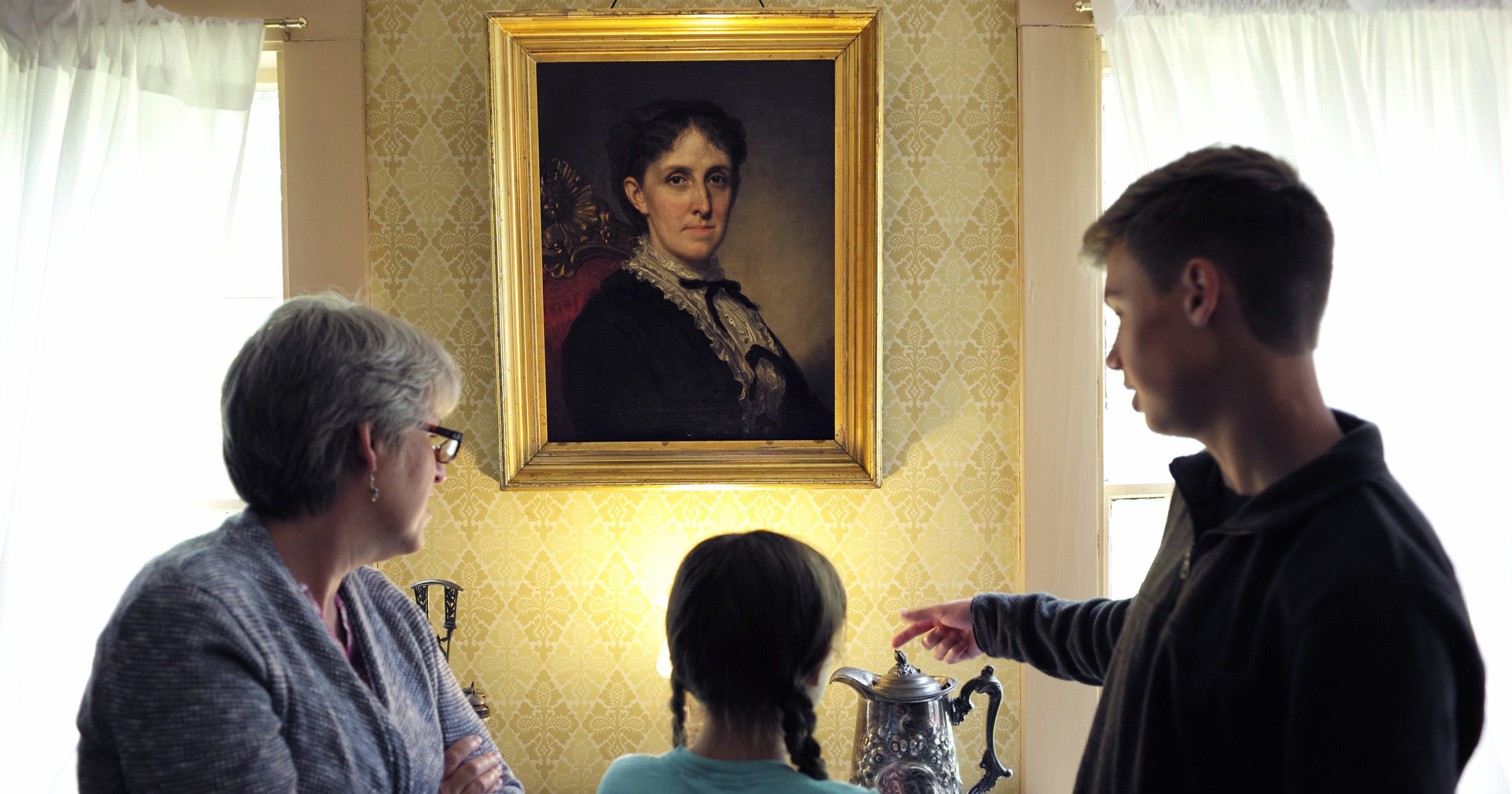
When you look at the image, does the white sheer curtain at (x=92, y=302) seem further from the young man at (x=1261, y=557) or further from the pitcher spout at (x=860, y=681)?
the young man at (x=1261, y=557)

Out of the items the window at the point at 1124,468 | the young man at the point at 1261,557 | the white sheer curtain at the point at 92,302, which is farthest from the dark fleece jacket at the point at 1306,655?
the white sheer curtain at the point at 92,302

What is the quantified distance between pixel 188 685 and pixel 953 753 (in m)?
1.17

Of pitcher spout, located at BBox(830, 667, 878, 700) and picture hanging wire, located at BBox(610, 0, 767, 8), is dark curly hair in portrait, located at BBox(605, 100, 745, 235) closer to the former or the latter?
picture hanging wire, located at BBox(610, 0, 767, 8)

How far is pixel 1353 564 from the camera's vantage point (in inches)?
32.5

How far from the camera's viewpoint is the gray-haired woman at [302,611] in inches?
41.8

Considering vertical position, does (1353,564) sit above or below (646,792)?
above

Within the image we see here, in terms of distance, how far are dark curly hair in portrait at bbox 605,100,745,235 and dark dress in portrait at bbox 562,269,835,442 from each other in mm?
277

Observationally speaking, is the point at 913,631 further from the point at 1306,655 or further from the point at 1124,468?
the point at 1124,468

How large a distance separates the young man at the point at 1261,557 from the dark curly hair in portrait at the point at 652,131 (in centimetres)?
132

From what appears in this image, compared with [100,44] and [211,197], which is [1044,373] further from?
[100,44]

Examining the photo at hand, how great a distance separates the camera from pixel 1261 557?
3.02 feet

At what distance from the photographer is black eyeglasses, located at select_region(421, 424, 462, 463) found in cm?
133

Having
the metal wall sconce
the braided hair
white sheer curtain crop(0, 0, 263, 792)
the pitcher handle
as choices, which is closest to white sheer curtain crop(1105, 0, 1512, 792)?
the pitcher handle

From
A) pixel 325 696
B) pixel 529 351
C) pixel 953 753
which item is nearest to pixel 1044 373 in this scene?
pixel 953 753
